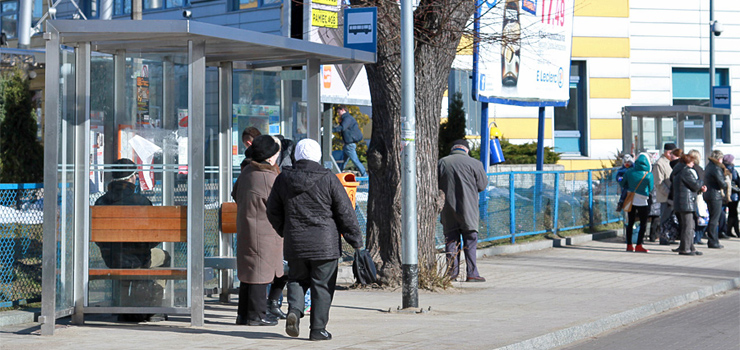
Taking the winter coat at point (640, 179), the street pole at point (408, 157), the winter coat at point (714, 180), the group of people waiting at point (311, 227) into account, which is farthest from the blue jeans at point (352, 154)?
the group of people waiting at point (311, 227)

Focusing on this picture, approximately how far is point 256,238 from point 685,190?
32.8 feet

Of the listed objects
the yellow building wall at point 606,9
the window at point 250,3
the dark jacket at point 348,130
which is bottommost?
the dark jacket at point 348,130

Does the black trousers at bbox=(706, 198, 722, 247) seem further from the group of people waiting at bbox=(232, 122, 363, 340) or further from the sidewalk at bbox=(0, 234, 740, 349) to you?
the group of people waiting at bbox=(232, 122, 363, 340)

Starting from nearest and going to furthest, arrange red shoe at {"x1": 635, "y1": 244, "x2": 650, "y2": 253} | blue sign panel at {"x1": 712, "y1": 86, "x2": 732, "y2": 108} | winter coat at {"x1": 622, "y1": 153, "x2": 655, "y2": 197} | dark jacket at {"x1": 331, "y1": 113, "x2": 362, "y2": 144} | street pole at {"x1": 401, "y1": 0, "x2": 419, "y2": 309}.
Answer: street pole at {"x1": 401, "y1": 0, "x2": 419, "y2": 309} → winter coat at {"x1": 622, "y1": 153, "x2": 655, "y2": 197} → red shoe at {"x1": 635, "y1": 244, "x2": 650, "y2": 253} → dark jacket at {"x1": 331, "y1": 113, "x2": 362, "y2": 144} → blue sign panel at {"x1": 712, "y1": 86, "x2": 732, "y2": 108}

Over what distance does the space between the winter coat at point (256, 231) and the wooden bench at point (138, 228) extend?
52 cm

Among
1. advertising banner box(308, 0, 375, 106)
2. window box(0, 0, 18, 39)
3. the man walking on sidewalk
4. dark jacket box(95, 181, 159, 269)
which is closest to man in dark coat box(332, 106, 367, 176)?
advertising banner box(308, 0, 375, 106)

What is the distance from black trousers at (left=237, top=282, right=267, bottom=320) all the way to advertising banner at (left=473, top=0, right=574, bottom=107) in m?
8.14

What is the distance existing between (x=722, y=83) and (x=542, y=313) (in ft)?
95.8

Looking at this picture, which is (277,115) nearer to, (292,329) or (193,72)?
(193,72)

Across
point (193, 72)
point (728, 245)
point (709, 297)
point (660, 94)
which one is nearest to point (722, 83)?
point (660, 94)

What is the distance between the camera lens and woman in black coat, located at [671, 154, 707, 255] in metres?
16.5

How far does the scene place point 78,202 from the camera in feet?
29.1

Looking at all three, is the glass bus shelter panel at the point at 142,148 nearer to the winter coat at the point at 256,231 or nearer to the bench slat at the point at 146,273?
the bench slat at the point at 146,273

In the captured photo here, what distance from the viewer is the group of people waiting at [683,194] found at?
54.0 feet
